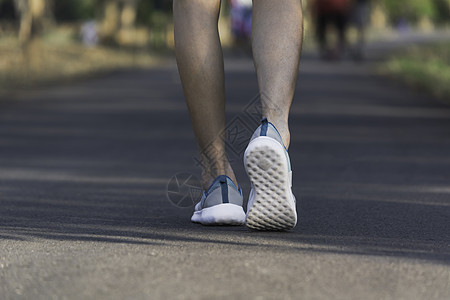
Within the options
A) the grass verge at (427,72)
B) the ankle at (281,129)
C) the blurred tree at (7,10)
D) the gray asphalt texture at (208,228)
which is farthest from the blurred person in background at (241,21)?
the blurred tree at (7,10)

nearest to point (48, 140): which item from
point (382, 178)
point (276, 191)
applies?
point (382, 178)

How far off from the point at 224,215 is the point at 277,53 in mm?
601

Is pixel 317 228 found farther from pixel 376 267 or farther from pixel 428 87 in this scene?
pixel 428 87

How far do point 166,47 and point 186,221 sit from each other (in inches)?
1086

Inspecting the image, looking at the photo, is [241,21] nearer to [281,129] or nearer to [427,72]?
[427,72]

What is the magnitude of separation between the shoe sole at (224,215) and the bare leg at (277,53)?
31 centimetres

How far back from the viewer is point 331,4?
733 inches

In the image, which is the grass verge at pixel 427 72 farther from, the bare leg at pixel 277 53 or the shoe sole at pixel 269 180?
the shoe sole at pixel 269 180

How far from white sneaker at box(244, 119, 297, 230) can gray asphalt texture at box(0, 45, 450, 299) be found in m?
0.08

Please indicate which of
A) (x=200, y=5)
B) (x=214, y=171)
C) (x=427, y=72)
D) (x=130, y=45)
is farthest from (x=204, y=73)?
(x=130, y=45)

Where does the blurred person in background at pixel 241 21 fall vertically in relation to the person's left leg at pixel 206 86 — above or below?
below

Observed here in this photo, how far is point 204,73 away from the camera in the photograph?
366 centimetres

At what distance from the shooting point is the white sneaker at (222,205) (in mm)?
3553

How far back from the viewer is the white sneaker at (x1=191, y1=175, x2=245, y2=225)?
3.55m
